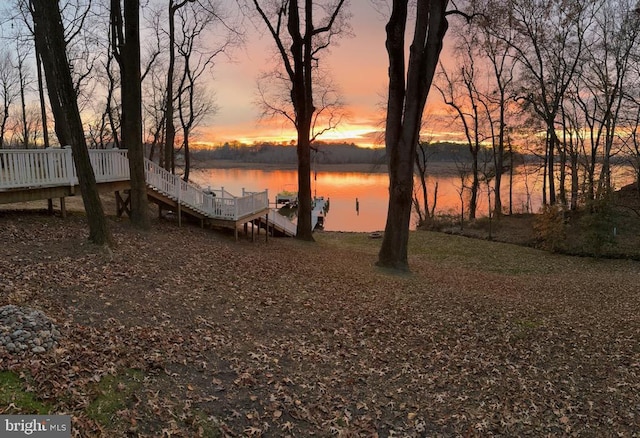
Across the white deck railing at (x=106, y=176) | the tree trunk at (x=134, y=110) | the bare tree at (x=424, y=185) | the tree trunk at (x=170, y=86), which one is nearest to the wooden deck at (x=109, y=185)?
the white deck railing at (x=106, y=176)

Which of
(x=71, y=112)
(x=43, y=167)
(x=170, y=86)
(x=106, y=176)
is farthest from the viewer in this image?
(x=170, y=86)

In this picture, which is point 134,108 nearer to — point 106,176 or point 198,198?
point 106,176

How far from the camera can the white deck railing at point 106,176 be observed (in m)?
9.08

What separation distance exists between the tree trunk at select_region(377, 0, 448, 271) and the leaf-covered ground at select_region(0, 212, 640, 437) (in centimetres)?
278

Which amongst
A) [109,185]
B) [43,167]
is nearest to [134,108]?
[109,185]

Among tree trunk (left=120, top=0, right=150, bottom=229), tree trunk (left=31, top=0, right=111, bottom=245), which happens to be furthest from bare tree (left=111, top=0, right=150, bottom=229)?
tree trunk (left=31, top=0, right=111, bottom=245)

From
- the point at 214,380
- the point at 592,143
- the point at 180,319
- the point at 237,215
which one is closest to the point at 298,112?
the point at 237,215

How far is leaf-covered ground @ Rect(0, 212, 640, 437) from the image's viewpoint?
13.1 feet

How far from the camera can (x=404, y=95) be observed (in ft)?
39.4

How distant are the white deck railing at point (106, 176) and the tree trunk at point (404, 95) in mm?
5657

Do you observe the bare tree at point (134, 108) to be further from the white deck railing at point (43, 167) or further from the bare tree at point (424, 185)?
the bare tree at point (424, 185)

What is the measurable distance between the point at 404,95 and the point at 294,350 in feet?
29.5

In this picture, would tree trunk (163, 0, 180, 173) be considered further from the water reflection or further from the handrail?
the water reflection

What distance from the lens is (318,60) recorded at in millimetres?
18078
